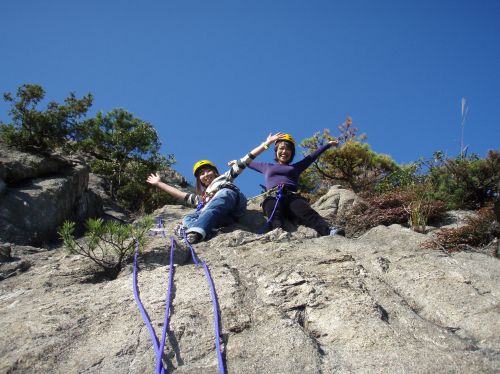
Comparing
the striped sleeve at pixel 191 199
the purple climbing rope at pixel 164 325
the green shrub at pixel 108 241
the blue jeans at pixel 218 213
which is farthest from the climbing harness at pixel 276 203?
the purple climbing rope at pixel 164 325

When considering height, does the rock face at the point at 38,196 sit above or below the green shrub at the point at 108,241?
above

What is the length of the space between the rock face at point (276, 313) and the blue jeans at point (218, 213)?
109 cm

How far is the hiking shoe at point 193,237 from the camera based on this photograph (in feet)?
17.3

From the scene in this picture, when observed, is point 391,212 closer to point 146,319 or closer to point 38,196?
point 146,319

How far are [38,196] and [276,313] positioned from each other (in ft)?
16.9

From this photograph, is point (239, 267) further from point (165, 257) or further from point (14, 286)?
point (14, 286)

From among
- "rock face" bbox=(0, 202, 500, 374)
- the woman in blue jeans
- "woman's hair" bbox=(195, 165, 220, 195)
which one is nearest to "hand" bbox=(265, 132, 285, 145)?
the woman in blue jeans

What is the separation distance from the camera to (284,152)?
7.44 m

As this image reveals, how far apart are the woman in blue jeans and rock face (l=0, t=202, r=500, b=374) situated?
1124 millimetres

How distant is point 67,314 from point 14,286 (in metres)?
1.32

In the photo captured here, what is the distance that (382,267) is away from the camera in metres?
3.82

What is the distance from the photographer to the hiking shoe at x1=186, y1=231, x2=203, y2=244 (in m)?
5.28

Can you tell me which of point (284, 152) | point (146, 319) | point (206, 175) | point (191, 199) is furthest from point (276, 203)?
point (146, 319)

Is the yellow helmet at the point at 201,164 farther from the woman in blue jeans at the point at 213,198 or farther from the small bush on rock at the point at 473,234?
the small bush on rock at the point at 473,234
